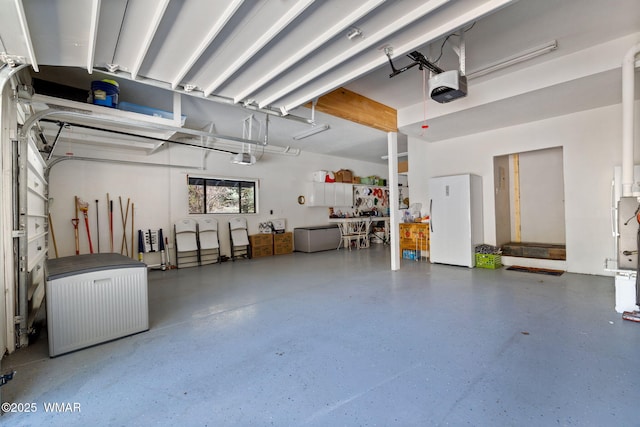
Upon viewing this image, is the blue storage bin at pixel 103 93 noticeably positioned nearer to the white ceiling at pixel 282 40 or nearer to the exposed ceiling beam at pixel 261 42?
the white ceiling at pixel 282 40

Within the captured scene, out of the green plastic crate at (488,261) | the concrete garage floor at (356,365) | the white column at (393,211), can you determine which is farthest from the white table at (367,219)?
the concrete garage floor at (356,365)

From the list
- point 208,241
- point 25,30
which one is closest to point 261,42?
point 25,30

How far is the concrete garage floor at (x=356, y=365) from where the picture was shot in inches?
67.3

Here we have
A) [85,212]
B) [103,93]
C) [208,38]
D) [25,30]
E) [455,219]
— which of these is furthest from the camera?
[455,219]

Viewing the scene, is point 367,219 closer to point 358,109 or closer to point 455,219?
point 455,219

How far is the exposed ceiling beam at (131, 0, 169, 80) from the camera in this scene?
2.05 m

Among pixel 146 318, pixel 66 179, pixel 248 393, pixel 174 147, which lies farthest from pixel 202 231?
pixel 248 393

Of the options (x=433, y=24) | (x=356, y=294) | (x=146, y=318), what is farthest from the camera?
(x=356, y=294)

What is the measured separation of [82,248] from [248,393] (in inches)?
220

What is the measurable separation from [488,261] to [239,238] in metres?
5.76

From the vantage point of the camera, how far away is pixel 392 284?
4629 mm

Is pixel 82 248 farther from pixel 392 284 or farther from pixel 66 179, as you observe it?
pixel 392 284

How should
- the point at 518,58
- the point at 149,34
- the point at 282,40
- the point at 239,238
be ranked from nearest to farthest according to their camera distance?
the point at 149,34 → the point at 282,40 → the point at 518,58 → the point at 239,238

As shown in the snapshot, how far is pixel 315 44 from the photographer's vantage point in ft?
8.55
